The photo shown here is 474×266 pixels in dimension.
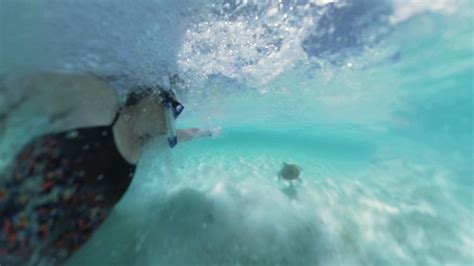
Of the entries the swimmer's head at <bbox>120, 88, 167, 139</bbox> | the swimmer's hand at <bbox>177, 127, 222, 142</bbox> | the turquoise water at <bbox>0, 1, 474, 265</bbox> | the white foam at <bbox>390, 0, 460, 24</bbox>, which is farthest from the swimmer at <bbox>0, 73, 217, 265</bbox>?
the white foam at <bbox>390, 0, 460, 24</bbox>

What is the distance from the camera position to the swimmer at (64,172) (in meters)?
3.35

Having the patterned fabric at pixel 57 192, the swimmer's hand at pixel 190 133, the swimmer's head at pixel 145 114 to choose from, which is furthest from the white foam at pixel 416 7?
the patterned fabric at pixel 57 192

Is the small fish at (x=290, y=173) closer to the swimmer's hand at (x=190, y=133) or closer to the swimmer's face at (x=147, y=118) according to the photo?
the swimmer's hand at (x=190, y=133)

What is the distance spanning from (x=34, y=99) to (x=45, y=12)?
2.53m

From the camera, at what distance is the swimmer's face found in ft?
16.3

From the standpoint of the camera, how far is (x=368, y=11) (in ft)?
27.5

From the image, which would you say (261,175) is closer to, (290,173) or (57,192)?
(290,173)

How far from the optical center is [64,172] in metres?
3.66

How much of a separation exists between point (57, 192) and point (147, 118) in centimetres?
231

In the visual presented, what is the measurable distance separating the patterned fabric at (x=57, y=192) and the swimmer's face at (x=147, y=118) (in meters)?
0.90

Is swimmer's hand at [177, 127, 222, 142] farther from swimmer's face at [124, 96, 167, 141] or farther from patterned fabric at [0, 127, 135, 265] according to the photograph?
patterned fabric at [0, 127, 135, 265]

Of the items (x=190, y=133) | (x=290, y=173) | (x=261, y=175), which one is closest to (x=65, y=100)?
(x=190, y=133)

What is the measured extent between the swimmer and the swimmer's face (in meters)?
0.19

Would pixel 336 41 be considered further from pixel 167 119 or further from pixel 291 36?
pixel 167 119
